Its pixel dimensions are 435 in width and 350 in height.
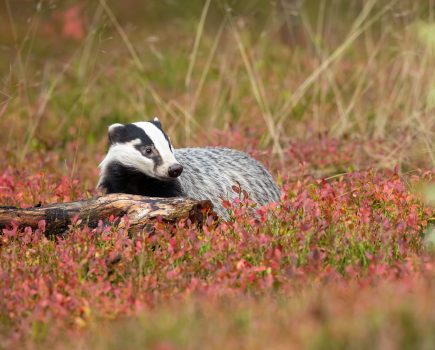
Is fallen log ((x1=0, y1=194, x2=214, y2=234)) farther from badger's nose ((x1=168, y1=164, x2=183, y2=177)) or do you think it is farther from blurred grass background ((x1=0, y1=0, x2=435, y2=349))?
blurred grass background ((x1=0, y1=0, x2=435, y2=349))

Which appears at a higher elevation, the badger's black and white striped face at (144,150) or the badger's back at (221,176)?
the badger's black and white striped face at (144,150)

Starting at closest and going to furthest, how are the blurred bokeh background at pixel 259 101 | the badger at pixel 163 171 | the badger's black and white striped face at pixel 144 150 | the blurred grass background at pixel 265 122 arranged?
the blurred grass background at pixel 265 122
the badger's black and white striped face at pixel 144 150
the badger at pixel 163 171
the blurred bokeh background at pixel 259 101

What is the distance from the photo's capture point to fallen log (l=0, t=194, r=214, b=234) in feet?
18.2

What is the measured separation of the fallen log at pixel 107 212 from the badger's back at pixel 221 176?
0.90 meters

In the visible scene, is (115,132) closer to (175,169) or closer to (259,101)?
(175,169)

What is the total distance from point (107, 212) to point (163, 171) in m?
0.75

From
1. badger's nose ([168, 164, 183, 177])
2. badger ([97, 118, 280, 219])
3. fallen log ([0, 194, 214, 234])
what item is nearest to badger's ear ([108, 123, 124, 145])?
badger ([97, 118, 280, 219])

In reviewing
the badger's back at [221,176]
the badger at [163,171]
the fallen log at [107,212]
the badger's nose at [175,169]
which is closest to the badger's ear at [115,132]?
the badger at [163,171]

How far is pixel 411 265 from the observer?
4.40m

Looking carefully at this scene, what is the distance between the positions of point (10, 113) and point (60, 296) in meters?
7.26

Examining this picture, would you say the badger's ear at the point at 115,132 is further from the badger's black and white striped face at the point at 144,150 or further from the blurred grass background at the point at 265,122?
the blurred grass background at the point at 265,122

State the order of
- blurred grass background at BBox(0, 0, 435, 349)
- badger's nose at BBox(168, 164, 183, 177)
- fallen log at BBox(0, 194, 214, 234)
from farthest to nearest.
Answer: badger's nose at BBox(168, 164, 183, 177) < fallen log at BBox(0, 194, 214, 234) < blurred grass background at BBox(0, 0, 435, 349)

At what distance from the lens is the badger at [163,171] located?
21.3 feet

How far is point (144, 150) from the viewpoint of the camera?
657 centimetres
